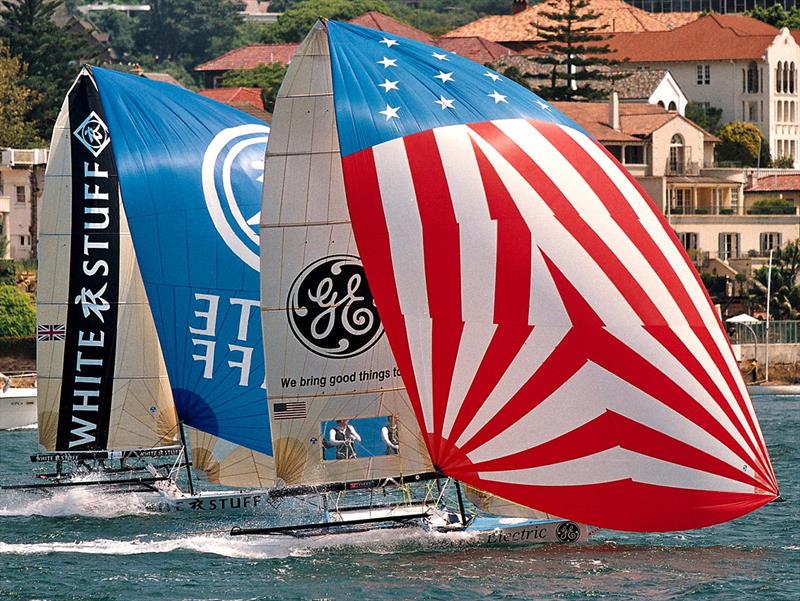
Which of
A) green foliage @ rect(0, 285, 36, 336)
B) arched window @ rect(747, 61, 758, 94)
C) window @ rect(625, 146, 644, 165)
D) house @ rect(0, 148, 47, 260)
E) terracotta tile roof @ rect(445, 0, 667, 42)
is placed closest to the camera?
green foliage @ rect(0, 285, 36, 336)

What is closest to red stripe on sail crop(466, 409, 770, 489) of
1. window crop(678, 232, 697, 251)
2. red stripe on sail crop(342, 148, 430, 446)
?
red stripe on sail crop(342, 148, 430, 446)

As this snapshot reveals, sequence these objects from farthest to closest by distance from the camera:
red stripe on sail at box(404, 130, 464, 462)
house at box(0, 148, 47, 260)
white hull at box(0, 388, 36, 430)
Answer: house at box(0, 148, 47, 260) < white hull at box(0, 388, 36, 430) < red stripe on sail at box(404, 130, 464, 462)

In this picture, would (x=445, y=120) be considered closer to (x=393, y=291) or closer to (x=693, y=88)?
(x=393, y=291)

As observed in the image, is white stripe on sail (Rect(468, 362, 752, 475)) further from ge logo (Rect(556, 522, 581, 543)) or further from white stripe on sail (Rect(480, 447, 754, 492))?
ge logo (Rect(556, 522, 581, 543))

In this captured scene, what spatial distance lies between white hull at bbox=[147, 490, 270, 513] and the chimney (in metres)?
46.7

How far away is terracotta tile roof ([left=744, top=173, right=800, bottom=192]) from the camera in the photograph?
71.5 metres

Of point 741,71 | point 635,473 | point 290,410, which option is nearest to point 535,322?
point 635,473

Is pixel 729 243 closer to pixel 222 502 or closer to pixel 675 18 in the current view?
pixel 222 502

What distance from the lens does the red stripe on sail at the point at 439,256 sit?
2036 centimetres

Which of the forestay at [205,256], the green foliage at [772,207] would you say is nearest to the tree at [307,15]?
the green foliage at [772,207]

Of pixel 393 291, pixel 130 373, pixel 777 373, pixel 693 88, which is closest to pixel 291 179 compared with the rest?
pixel 393 291

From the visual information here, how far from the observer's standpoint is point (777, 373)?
55.0m

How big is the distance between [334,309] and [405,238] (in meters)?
1.30

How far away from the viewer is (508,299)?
20.3 meters
